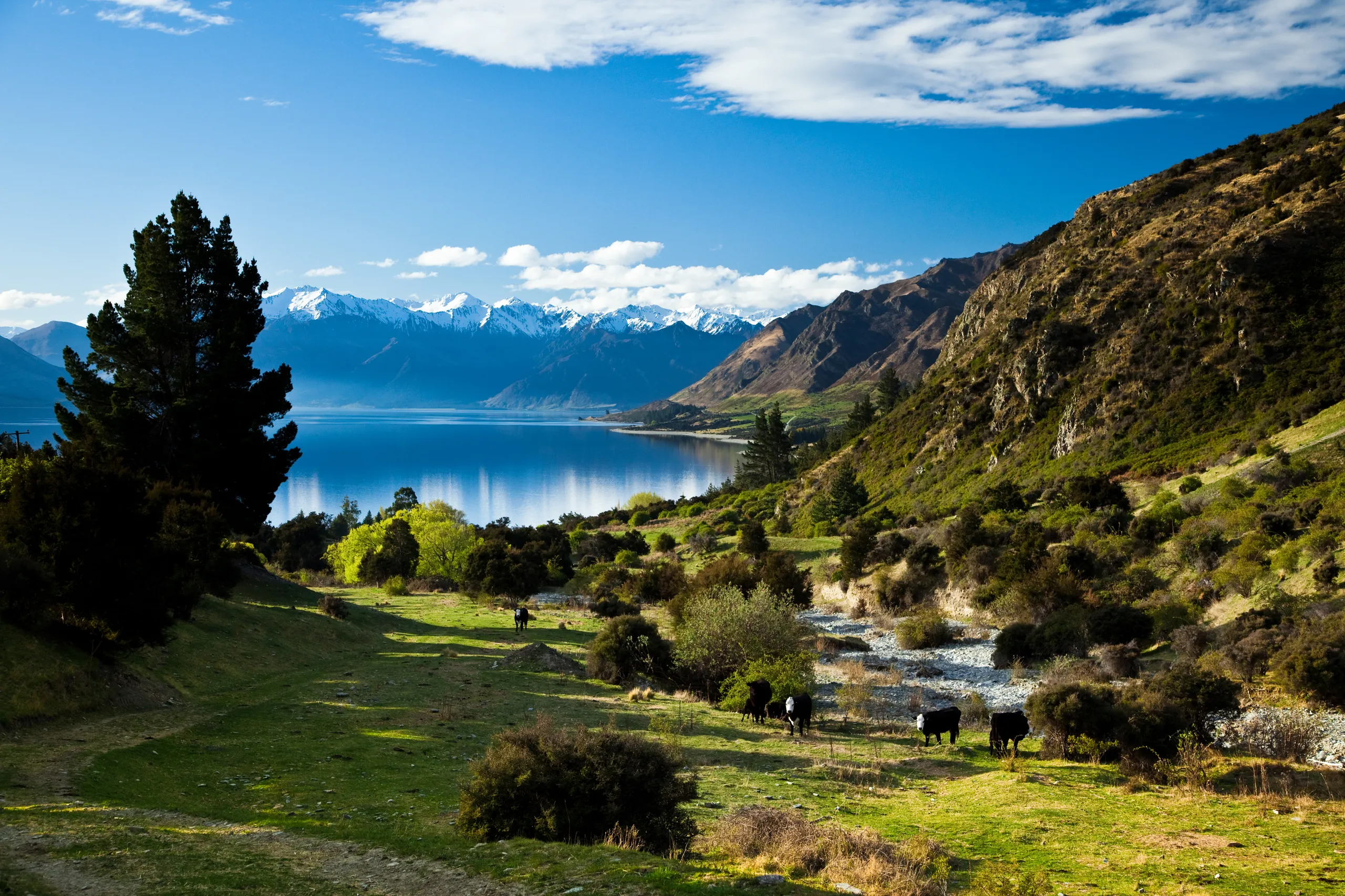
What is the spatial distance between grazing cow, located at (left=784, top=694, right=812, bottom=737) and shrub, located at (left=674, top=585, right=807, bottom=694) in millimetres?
4963

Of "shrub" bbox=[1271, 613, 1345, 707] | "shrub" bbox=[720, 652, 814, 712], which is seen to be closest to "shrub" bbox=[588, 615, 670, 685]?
"shrub" bbox=[720, 652, 814, 712]

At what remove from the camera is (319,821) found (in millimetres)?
12594

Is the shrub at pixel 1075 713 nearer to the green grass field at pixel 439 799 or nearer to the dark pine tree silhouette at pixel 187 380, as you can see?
the green grass field at pixel 439 799

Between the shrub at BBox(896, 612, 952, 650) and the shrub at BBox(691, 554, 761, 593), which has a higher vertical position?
the shrub at BBox(691, 554, 761, 593)

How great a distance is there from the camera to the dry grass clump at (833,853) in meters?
10.1

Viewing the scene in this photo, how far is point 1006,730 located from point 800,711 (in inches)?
209

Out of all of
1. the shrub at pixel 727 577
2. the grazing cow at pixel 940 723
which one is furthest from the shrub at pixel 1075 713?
the shrub at pixel 727 577

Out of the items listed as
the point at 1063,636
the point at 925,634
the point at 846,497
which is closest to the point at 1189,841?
the point at 1063,636

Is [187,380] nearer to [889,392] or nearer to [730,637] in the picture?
[730,637]

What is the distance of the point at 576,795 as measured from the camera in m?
12.2

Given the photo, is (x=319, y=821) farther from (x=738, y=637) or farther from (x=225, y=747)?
(x=738, y=637)

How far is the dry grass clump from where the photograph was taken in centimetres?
1006

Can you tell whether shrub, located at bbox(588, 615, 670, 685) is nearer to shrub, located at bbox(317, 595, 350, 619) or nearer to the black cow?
the black cow

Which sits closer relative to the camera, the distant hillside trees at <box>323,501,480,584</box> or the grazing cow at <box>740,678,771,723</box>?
the grazing cow at <box>740,678,771,723</box>
